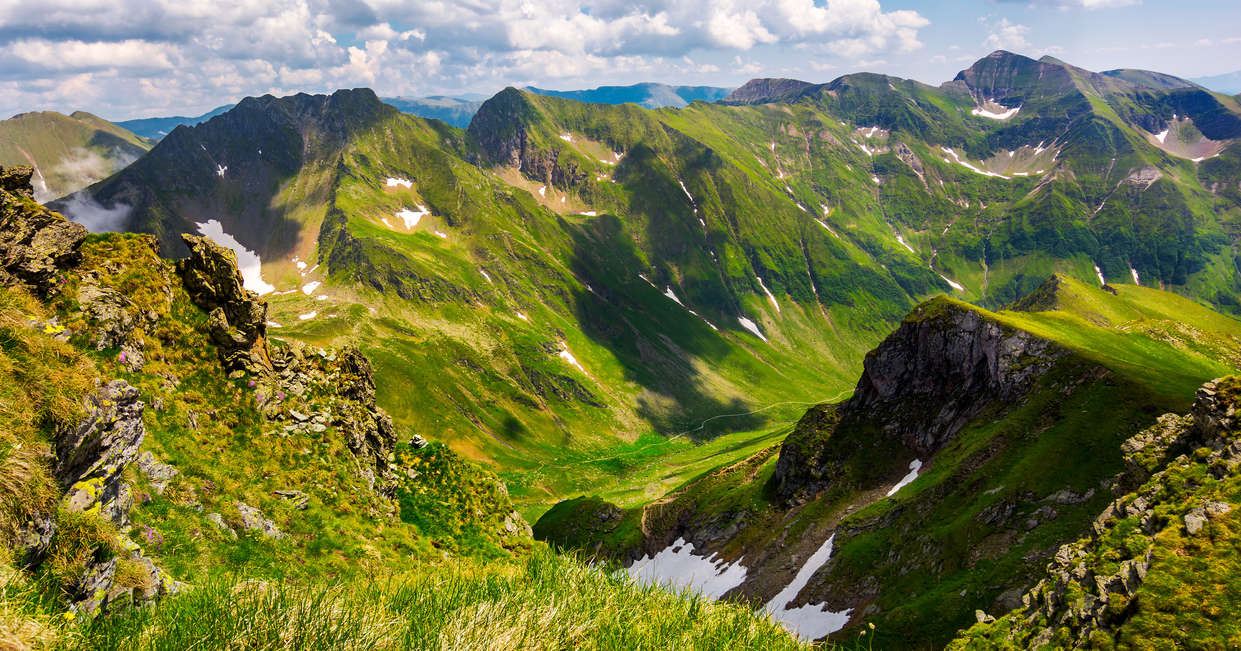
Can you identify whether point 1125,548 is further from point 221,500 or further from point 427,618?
point 221,500

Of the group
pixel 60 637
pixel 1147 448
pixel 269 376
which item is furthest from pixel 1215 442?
pixel 269 376

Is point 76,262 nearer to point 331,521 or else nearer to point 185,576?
point 331,521

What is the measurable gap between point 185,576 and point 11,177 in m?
25.3

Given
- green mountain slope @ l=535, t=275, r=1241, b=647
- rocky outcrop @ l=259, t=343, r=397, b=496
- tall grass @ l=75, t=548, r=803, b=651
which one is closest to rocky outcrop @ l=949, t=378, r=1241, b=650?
green mountain slope @ l=535, t=275, r=1241, b=647

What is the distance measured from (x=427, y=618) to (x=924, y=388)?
102806mm

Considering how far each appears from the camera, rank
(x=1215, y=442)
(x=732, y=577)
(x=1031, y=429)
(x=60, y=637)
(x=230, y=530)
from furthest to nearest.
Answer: (x=732, y=577)
(x=1031, y=429)
(x=1215, y=442)
(x=230, y=530)
(x=60, y=637)

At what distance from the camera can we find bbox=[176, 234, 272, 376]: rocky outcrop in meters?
34.3

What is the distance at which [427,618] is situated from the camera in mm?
9258

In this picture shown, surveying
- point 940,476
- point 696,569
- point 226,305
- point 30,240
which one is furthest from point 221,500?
point 696,569

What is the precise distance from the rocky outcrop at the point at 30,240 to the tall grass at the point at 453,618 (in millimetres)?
23265

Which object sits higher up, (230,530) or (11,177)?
(11,177)

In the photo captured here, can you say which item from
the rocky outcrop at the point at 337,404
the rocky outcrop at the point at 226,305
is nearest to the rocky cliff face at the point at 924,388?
the rocky outcrop at the point at 337,404

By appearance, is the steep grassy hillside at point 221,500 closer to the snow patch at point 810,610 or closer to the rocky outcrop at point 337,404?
the rocky outcrop at point 337,404

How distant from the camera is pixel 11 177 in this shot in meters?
28.6
